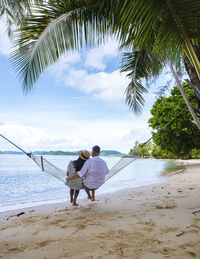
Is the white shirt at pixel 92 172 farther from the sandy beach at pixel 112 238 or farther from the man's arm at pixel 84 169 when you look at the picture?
the sandy beach at pixel 112 238

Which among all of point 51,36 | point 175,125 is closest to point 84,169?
point 51,36

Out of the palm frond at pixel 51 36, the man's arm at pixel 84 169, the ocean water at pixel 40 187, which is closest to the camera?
the palm frond at pixel 51 36

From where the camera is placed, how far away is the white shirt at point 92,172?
8.30 ft

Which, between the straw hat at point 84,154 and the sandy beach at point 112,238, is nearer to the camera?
the sandy beach at point 112,238

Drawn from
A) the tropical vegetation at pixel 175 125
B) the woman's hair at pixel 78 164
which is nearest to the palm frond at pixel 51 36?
the woman's hair at pixel 78 164

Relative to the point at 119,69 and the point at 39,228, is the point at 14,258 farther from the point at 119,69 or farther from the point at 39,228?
the point at 119,69

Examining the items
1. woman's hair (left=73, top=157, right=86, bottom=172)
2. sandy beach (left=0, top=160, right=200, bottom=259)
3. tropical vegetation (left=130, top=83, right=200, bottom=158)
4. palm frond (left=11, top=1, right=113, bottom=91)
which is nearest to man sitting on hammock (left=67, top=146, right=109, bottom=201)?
woman's hair (left=73, top=157, right=86, bottom=172)

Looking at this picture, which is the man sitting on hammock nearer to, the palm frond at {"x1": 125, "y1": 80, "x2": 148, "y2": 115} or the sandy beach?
the sandy beach

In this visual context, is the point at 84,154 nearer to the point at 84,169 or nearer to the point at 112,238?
the point at 84,169

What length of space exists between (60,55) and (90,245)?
1730 millimetres

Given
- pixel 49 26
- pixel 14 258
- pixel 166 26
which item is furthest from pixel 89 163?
pixel 166 26

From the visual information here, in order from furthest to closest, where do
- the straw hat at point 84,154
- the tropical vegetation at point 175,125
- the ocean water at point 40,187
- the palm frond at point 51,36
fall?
1. the tropical vegetation at point 175,125
2. the ocean water at point 40,187
3. the straw hat at point 84,154
4. the palm frond at point 51,36

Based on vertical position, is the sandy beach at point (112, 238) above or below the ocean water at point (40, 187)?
above

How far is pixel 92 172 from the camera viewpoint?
2531 mm
